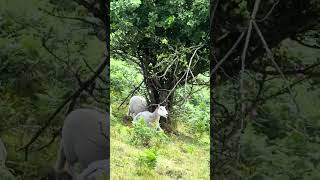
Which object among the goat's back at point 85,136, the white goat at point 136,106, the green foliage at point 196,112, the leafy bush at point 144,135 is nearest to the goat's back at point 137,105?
the white goat at point 136,106

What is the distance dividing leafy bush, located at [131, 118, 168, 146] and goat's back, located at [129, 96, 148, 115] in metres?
0.11

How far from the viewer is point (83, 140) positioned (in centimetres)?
150

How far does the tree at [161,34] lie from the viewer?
3162mm

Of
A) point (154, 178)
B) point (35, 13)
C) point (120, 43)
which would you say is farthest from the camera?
point (120, 43)

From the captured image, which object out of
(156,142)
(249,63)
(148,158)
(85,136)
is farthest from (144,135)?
(249,63)

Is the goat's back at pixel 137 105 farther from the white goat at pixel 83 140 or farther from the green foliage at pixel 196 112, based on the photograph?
the white goat at pixel 83 140

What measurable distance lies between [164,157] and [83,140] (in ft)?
5.74

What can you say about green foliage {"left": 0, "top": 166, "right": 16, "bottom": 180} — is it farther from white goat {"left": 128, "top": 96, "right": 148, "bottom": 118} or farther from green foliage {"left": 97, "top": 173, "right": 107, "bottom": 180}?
A: white goat {"left": 128, "top": 96, "right": 148, "bottom": 118}

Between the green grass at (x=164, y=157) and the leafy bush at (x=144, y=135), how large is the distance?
38 mm

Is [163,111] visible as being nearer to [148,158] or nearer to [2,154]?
[148,158]

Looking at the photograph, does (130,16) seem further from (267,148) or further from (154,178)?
(267,148)

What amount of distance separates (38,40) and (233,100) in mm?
691

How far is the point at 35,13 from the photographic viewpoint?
1462mm

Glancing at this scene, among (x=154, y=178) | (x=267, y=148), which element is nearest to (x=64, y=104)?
(x=267, y=148)
